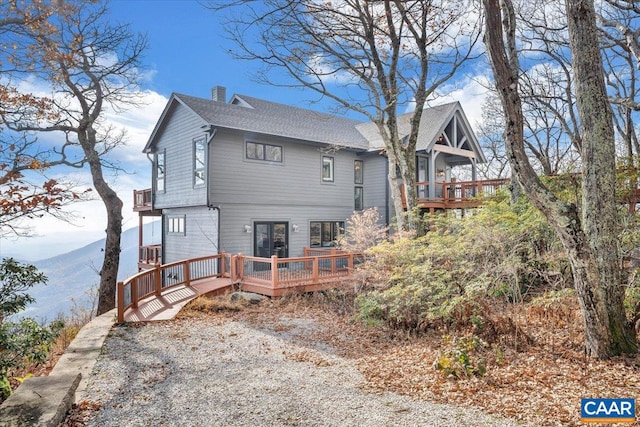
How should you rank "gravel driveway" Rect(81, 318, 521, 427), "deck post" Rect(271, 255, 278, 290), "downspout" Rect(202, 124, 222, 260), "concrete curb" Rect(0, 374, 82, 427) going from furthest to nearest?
"downspout" Rect(202, 124, 222, 260), "deck post" Rect(271, 255, 278, 290), "gravel driveway" Rect(81, 318, 521, 427), "concrete curb" Rect(0, 374, 82, 427)

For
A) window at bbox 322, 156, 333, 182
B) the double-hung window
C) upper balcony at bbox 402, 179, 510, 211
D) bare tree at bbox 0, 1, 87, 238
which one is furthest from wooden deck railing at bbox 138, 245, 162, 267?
upper balcony at bbox 402, 179, 510, 211

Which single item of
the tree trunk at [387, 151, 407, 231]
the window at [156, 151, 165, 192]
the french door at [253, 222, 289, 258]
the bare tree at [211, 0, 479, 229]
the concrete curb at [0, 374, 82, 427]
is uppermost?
the bare tree at [211, 0, 479, 229]

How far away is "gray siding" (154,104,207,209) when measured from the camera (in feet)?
48.4

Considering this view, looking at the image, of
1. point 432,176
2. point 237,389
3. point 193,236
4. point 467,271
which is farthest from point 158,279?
point 432,176

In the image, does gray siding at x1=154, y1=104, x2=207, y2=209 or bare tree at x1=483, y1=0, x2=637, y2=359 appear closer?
bare tree at x1=483, y1=0, x2=637, y2=359

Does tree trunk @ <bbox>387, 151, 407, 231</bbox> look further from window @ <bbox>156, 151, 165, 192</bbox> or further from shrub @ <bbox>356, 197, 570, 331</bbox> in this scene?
window @ <bbox>156, 151, 165, 192</bbox>

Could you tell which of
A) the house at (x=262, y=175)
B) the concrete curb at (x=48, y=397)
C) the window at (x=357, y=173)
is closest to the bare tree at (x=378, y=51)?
the house at (x=262, y=175)

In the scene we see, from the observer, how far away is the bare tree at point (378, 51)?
38.6 ft

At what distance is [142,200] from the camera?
1822cm

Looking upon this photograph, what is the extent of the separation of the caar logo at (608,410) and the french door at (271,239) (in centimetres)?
1200

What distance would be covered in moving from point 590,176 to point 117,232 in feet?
47.3

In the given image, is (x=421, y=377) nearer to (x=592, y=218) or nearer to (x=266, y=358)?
(x=266, y=358)

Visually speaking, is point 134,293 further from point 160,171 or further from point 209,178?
point 160,171

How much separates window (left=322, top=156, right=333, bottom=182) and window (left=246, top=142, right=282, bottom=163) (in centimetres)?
237
